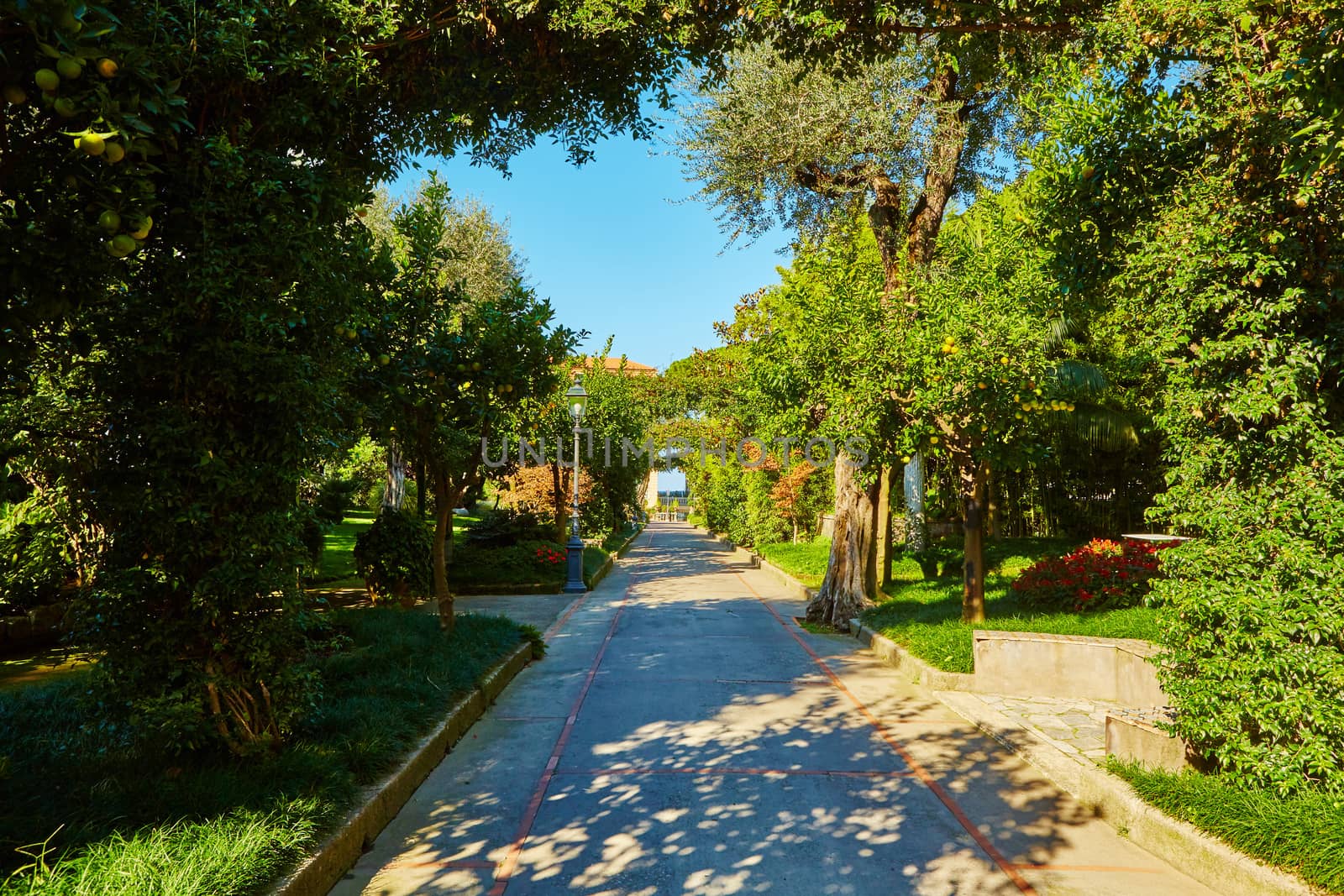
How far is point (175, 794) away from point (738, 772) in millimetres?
3581

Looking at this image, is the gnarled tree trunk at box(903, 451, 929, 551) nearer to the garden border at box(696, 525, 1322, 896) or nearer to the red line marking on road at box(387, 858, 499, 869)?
the garden border at box(696, 525, 1322, 896)

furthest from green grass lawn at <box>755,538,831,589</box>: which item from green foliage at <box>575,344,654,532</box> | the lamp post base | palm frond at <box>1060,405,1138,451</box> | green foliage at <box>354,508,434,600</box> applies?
green foliage at <box>354,508,434,600</box>

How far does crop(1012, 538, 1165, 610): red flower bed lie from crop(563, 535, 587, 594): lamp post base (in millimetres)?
9861

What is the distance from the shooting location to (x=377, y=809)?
4.97 metres

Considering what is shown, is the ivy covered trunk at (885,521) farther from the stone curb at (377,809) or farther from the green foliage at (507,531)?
the green foliage at (507,531)

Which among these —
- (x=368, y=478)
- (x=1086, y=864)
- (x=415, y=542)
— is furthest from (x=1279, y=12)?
(x=368, y=478)

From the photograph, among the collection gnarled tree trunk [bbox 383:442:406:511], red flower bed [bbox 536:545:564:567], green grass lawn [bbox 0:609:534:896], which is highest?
gnarled tree trunk [bbox 383:442:406:511]

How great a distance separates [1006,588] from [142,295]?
13857 millimetres

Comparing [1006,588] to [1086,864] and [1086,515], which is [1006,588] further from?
[1086,864]

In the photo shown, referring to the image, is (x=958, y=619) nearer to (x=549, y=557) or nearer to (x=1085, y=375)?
(x=1085, y=375)

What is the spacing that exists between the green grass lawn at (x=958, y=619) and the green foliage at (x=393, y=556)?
307 inches

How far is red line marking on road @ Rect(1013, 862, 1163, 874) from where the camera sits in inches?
175

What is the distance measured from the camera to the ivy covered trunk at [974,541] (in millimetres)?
10672

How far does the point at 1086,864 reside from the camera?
4.53 m
